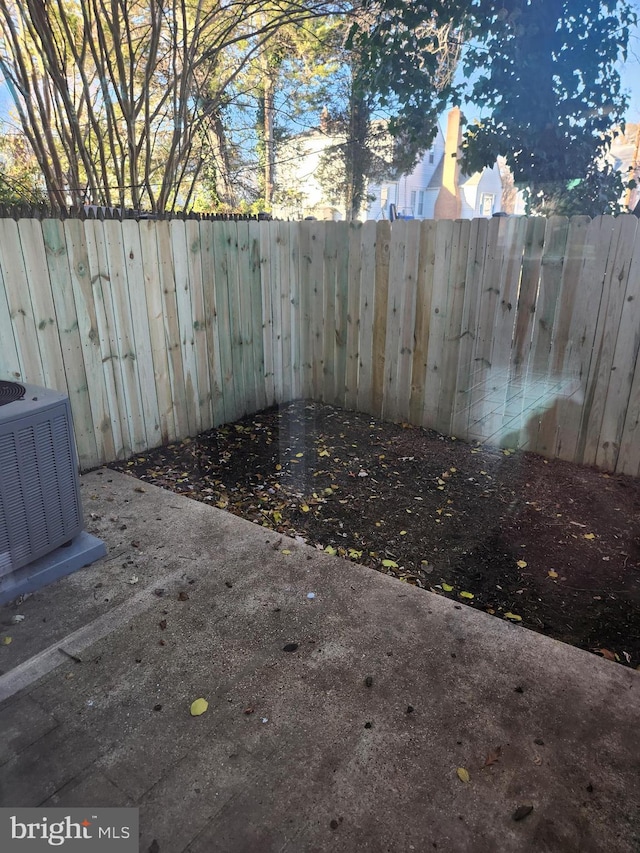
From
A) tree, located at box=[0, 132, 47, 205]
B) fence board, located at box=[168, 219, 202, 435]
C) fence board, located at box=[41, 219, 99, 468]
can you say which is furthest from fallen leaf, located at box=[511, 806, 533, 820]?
tree, located at box=[0, 132, 47, 205]

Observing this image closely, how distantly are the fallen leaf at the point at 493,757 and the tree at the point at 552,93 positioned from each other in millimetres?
3971

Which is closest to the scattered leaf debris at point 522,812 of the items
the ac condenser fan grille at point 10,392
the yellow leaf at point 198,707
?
the yellow leaf at point 198,707

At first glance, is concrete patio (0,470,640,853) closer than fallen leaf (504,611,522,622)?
Yes

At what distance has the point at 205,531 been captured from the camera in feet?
9.68

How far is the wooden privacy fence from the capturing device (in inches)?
133

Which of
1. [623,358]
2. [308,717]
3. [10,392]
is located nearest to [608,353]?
[623,358]

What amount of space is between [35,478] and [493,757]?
2122 mm

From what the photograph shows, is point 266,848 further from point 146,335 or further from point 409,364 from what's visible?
point 409,364

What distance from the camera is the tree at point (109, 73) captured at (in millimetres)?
4648

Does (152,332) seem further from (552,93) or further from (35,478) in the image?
(552,93)

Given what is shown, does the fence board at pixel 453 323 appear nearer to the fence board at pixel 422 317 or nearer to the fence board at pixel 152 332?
the fence board at pixel 422 317

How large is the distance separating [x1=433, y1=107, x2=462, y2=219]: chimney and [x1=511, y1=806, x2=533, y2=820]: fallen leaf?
13.5 ft

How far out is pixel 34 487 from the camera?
7.73ft

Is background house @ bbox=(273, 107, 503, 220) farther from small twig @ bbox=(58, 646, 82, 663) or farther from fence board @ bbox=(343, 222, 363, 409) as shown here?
small twig @ bbox=(58, 646, 82, 663)
